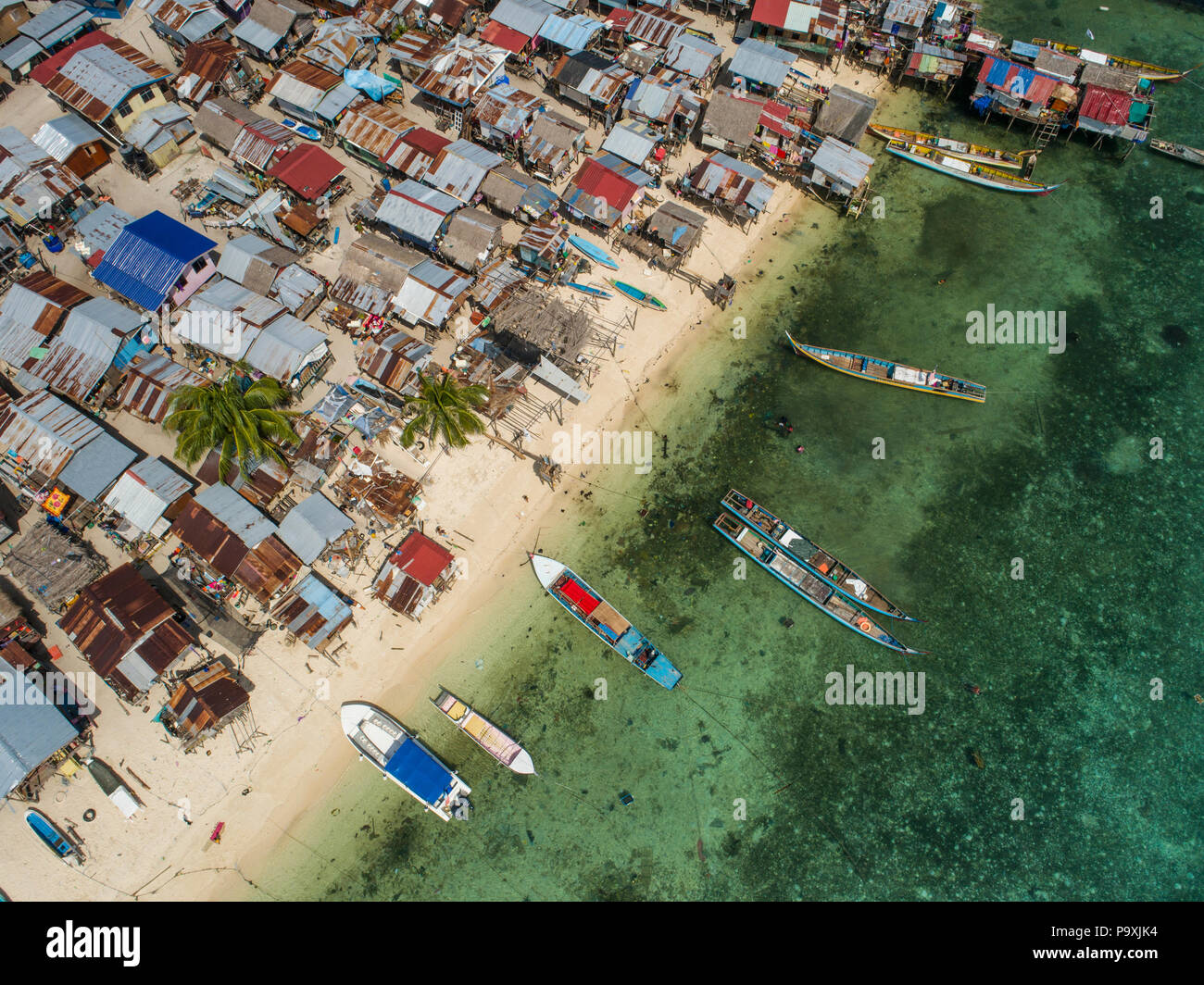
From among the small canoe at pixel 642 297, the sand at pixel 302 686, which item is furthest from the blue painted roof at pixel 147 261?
the small canoe at pixel 642 297

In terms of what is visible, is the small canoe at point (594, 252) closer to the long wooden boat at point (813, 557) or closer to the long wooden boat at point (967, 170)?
the long wooden boat at point (813, 557)

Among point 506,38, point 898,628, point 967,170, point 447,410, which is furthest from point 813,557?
point 506,38

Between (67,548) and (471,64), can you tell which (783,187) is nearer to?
(471,64)

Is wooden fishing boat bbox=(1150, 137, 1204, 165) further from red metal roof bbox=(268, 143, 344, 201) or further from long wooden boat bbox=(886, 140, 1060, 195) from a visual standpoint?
red metal roof bbox=(268, 143, 344, 201)

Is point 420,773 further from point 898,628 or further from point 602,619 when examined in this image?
point 898,628
